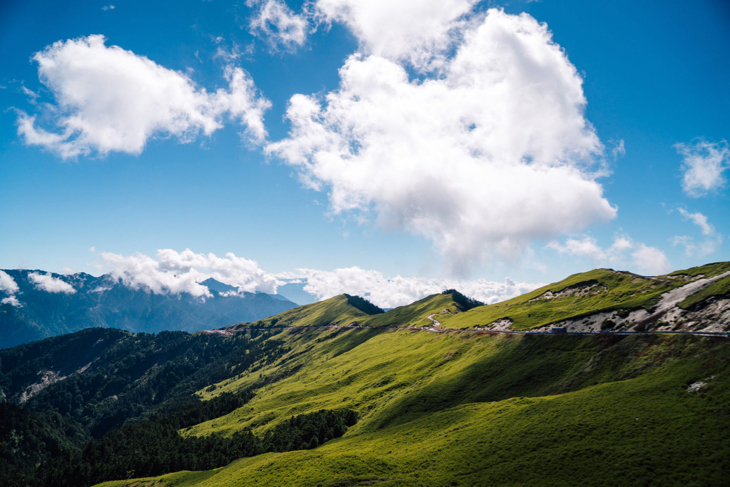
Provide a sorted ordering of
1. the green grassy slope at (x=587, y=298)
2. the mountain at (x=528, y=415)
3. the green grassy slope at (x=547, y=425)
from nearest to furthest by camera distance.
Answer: the green grassy slope at (x=547, y=425)
the mountain at (x=528, y=415)
the green grassy slope at (x=587, y=298)

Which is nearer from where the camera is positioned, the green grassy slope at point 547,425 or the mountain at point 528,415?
the green grassy slope at point 547,425

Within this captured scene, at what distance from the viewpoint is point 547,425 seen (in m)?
65.8

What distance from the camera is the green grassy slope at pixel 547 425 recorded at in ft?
167

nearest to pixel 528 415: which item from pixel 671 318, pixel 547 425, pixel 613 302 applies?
pixel 547 425

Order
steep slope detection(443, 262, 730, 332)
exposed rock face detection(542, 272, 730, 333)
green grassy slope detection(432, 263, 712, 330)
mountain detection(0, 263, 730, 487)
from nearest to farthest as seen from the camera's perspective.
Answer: mountain detection(0, 263, 730, 487) < exposed rock face detection(542, 272, 730, 333) < steep slope detection(443, 262, 730, 332) < green grassy slope detection(432, 263, 712, 330)

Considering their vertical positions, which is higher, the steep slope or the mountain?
the steep slope

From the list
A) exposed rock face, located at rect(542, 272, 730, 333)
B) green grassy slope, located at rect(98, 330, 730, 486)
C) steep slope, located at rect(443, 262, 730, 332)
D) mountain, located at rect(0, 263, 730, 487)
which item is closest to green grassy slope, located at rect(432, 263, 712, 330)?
steep slope, located at rect(443, 262, 730, 332)

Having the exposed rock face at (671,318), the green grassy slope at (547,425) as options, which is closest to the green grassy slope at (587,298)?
the exposed rock face at (671,318)

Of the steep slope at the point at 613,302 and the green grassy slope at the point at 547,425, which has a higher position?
the steep slope at the point at 613,302

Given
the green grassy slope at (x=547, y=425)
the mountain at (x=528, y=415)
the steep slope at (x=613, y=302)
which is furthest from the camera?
the steep slope at (x=613, y=302)

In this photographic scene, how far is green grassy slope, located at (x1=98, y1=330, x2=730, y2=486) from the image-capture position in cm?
5097

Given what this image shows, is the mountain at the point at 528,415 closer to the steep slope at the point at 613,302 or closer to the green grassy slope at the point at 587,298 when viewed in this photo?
the steep slope at the point at 613,302

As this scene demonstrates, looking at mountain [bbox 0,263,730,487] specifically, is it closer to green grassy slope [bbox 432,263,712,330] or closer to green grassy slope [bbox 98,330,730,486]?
green grassy slope [bbox 98,330,730,486]

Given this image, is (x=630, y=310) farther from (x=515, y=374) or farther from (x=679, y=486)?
(x=679, y=486)
